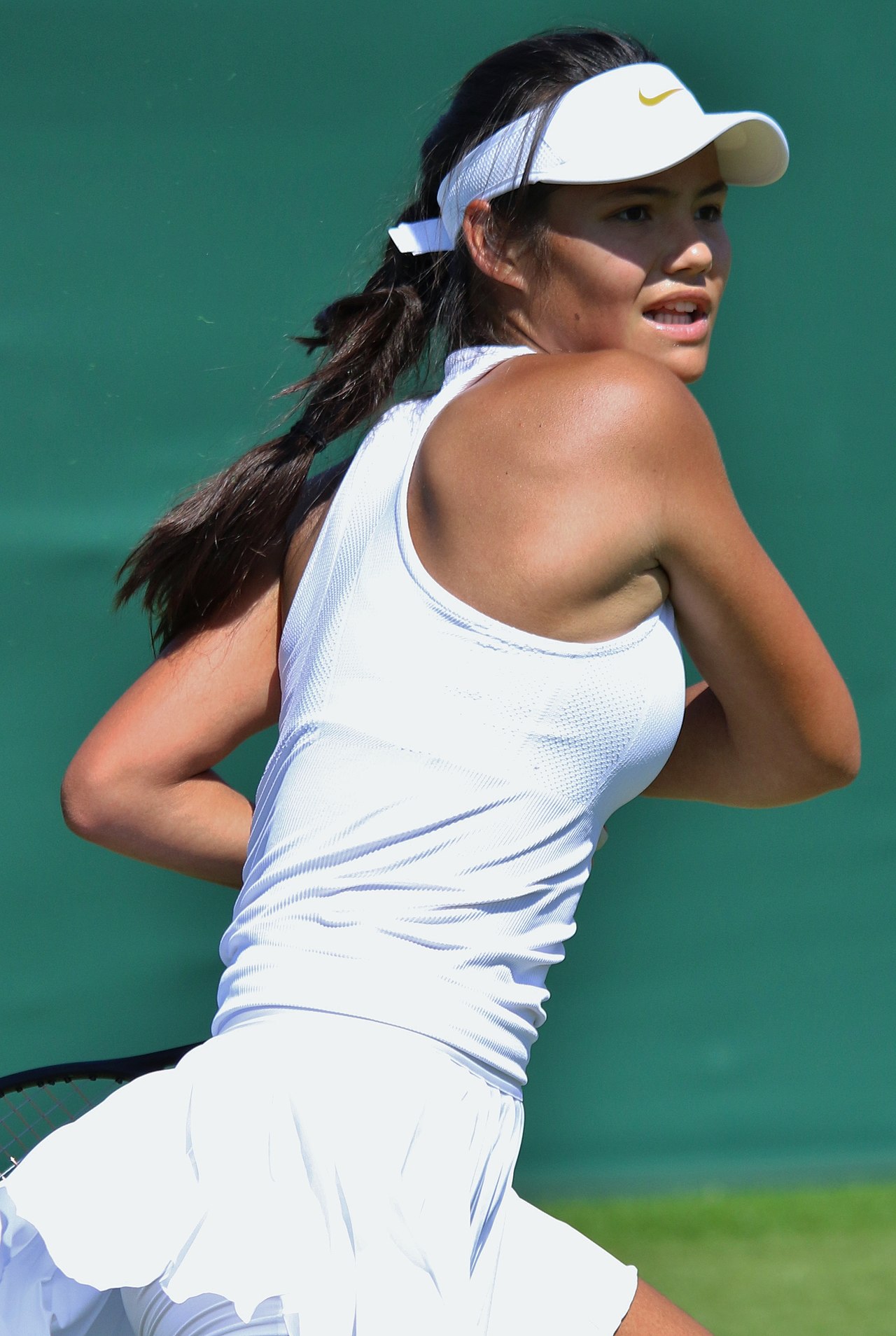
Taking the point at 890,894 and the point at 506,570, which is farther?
the point at 890,894

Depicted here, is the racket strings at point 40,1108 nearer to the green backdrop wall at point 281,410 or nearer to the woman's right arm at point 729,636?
the green backdrop wall at point 281,410

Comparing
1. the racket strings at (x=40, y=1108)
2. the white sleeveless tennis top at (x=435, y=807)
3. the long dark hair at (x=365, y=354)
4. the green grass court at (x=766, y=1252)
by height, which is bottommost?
the green grass court at (x=766, y=1252)

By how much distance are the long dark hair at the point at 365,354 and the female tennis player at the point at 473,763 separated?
0.5 inches

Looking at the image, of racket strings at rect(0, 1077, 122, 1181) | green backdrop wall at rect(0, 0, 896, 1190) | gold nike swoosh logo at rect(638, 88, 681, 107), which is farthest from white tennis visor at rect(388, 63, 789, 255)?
racket strings at rect(0, 1077, 122, 1181)

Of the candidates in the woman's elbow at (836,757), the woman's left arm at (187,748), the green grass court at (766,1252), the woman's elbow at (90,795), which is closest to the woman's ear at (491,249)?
the woman's left arm at (187,748)

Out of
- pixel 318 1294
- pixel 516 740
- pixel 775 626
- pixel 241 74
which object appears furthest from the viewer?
pixel 241 74

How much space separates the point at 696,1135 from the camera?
279 centimetres

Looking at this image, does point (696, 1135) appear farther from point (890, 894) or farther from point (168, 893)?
point (168, 893)

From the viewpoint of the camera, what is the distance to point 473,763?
114cm

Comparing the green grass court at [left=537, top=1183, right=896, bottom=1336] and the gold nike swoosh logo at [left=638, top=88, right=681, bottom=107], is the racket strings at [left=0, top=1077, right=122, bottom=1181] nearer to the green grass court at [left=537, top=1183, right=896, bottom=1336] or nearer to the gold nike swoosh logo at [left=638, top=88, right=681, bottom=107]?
the green grass court at [left=537, top=1183, right=896, bottom=1336]

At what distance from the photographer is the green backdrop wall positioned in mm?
2402

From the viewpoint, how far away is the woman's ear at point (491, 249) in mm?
1452

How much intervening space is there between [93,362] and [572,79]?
1188 millimetres

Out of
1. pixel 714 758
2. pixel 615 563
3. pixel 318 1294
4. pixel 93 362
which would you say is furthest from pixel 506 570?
pixel 93 362
